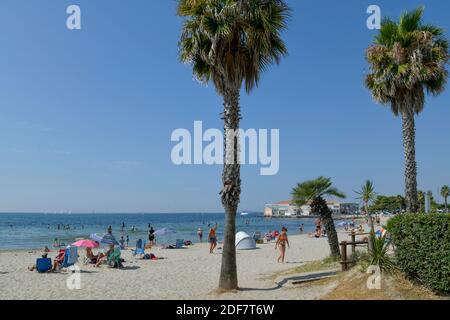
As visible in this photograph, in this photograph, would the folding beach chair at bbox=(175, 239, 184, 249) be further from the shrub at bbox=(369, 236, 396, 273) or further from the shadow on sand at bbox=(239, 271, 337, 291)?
the shrub at bbox=(369, 236, 396, 273)

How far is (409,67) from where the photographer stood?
14.5 meters

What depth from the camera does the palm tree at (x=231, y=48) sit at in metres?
11.0

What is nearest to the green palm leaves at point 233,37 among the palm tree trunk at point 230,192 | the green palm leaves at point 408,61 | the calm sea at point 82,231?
the palm tree trunk at point 230,192

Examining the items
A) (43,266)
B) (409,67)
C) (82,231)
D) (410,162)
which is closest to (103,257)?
(43,266)

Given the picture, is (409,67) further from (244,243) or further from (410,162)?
(244,243)

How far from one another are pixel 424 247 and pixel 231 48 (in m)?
7.18

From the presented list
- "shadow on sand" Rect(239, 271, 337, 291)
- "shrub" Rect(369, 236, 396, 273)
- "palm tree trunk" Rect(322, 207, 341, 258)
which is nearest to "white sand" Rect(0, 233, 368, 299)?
"shadow on sand" Rect(239, 271, 337, 291)

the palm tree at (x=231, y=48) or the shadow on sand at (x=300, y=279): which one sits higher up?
the palm tree at (x=231, y=48)

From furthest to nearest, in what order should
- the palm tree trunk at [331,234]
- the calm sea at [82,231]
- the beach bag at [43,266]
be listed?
1. the calm sea at [82,231]
2. the beach bag at [43,266]
3. the palm tree trunk at [331,234]

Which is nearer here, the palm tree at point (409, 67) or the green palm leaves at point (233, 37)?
the green palm leaves at point (233, 37)

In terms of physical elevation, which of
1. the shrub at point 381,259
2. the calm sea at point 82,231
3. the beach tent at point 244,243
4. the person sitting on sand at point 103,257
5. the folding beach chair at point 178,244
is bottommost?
the calm sea at point 82,231

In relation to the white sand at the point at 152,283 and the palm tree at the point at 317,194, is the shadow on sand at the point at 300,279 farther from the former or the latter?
the palm tree at the point at 317,194

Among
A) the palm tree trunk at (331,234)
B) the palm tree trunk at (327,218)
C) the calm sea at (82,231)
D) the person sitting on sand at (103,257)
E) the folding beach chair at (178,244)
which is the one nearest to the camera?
the palm tree trunk at (331,234)
